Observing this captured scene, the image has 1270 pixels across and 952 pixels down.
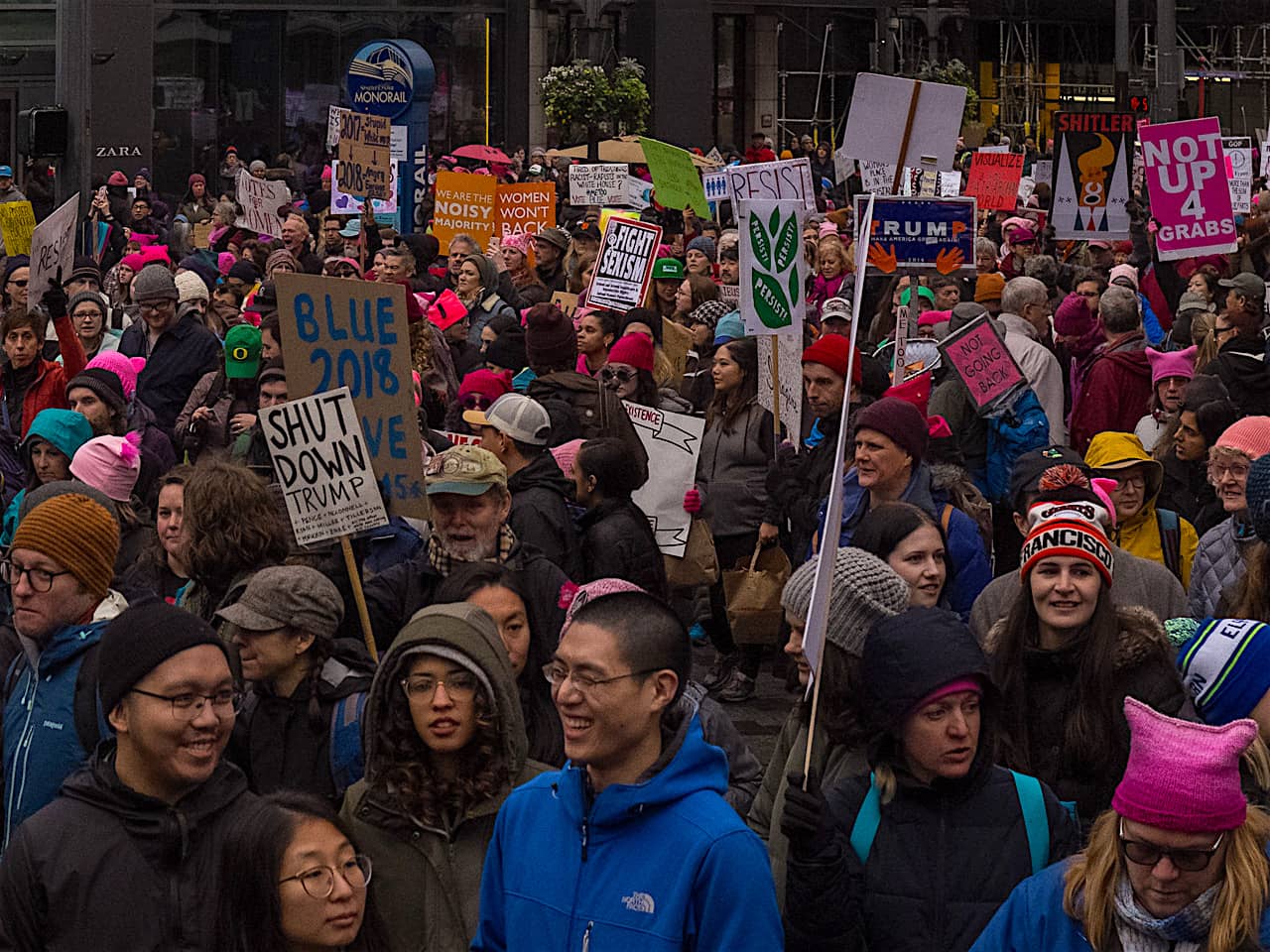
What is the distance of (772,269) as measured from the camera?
10.5 meters

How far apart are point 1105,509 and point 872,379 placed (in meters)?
3.25

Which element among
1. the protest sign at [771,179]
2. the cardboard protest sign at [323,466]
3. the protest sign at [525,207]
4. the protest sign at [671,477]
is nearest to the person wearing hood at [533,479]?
the cardboard protest sign at [323,466]

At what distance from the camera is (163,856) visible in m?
3.95

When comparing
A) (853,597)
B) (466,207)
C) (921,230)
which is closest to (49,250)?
(921,230)

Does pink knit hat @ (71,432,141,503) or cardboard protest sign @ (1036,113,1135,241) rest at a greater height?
cardboard protest sign @ (1036,113,1135,241)

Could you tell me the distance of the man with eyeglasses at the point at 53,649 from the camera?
4719 mm

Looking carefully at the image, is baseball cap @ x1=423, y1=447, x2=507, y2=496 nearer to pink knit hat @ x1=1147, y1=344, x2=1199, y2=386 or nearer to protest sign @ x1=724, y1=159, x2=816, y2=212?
pink knit hat @ x1=1147, y1=344, x2=1199, y2=386

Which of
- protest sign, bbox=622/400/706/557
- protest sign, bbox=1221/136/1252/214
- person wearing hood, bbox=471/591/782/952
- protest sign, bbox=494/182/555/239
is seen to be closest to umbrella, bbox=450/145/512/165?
protest sign, bbox=1221/136/1252/214

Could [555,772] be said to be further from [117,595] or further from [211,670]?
[117,595]

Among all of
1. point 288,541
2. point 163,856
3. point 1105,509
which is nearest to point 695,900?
point 163,856

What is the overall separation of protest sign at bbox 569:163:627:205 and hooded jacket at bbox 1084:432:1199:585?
1536 cm

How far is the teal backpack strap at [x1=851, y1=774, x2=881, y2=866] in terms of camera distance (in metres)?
3.95

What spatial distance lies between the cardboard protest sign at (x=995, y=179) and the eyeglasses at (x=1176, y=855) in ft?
62.3

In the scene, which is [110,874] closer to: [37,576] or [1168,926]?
[37,576]
